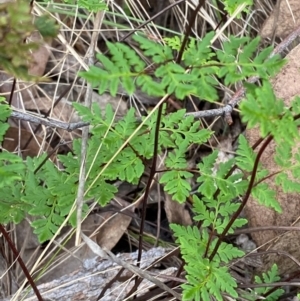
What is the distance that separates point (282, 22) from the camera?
9.04 feet

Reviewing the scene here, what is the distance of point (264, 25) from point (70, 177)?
4.81 ft

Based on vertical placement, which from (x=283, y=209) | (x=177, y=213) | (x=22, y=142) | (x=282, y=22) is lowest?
(x=177, y=213)

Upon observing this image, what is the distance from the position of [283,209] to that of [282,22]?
100cm

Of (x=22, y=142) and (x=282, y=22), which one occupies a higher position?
(x=282, y=22)

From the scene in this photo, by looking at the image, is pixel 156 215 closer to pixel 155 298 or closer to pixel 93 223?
pixel 93 223

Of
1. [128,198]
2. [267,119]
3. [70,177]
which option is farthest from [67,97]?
[267,119]

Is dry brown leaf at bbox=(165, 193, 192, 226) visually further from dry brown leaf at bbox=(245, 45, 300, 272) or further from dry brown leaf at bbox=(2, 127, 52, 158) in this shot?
dry brown leaf at bbox=(2, 127, 52, 158)

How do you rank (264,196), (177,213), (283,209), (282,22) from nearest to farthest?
(264,196), (283,209), (177,213), (282,22)

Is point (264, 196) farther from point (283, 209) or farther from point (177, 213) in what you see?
point (177, 213)

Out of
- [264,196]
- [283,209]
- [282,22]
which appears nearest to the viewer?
[264,196]

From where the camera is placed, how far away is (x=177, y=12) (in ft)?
9.26

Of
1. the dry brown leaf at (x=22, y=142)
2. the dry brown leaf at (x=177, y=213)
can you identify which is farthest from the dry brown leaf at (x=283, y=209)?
the dry brown leaf at (x=22, y=142)

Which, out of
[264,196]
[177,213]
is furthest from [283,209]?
[264,196]

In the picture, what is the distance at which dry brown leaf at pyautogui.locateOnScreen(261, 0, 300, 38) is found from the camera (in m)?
2.73
